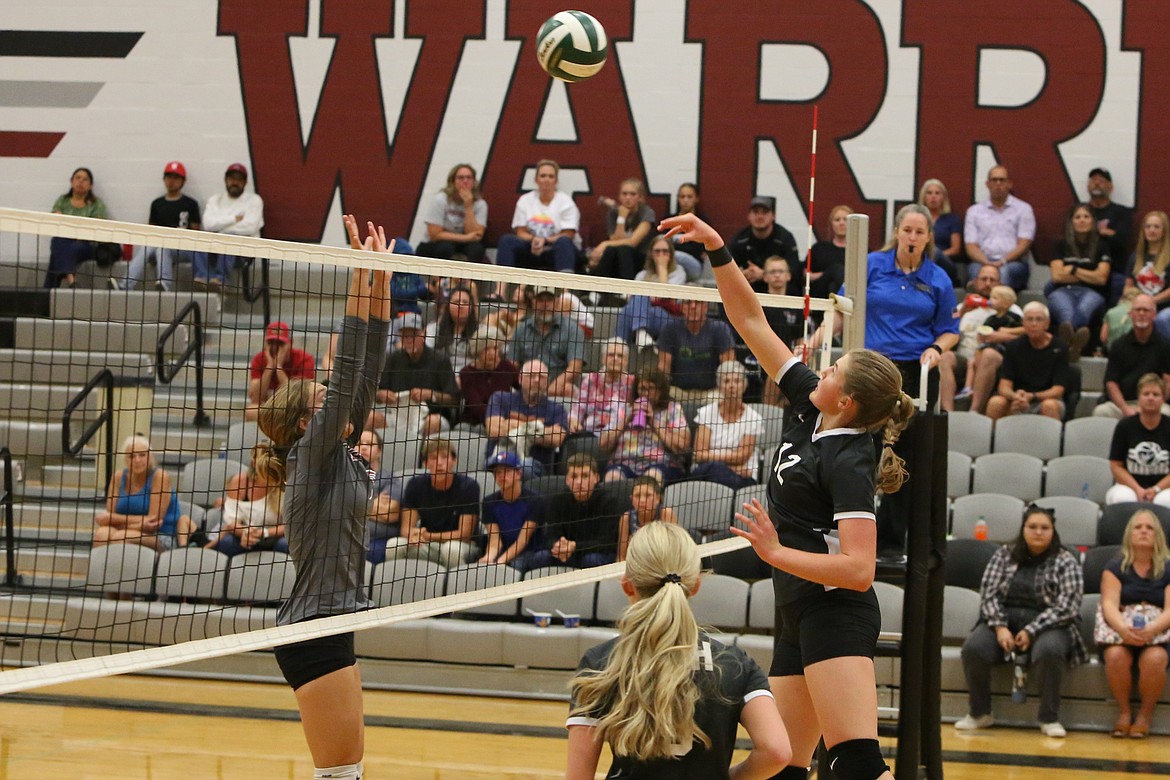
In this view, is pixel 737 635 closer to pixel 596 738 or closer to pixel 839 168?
pixel 596 738

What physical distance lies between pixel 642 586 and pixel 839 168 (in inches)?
446

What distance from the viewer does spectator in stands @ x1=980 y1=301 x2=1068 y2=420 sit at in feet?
37.5

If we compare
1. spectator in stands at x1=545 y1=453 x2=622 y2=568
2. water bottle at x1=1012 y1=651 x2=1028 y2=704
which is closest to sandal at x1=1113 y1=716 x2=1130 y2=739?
water bottle at x1=1012 y1=651 x2=1028 y2=704

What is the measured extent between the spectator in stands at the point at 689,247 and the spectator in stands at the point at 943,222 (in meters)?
2.33

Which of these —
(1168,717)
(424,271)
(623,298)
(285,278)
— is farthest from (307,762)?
(285,278)

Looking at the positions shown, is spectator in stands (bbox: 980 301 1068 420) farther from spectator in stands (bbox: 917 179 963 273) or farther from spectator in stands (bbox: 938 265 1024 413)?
spectator in stands (bbox: 917 179 963 273)

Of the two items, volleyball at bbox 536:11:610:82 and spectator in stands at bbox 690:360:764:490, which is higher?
volleyball at bbox 536:11:610:82

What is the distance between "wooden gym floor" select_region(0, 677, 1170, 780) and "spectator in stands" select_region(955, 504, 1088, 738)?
0.27 m

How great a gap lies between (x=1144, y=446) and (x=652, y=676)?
802 centimetres

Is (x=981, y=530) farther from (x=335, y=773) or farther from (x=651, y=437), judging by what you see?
(x=335, y=773)

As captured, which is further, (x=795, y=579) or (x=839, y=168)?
(x=839, y=168)

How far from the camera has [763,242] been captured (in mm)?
13320

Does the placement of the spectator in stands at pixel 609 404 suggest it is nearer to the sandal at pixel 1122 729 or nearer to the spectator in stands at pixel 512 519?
the spectator in stands at pixel 512 519

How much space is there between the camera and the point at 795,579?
14.5ft
